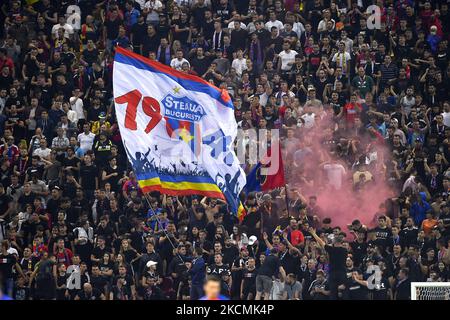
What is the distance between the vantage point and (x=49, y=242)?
20.6 metres

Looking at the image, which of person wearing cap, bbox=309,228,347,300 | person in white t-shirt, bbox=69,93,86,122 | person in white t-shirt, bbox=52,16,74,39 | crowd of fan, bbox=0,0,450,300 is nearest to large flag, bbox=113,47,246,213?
crowd of fan, bbox=0,0,450,300

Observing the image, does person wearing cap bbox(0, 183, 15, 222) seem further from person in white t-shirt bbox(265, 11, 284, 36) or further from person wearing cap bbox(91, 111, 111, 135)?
person in white t-shirt bbox(265, 11, 284, 36)

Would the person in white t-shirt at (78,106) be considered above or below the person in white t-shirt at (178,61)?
below

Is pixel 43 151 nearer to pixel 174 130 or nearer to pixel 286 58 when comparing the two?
pixel 286 58

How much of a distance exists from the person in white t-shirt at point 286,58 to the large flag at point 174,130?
22.7 feet

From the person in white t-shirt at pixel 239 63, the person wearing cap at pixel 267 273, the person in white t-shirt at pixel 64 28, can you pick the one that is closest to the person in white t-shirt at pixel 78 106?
the person in white t-shirt at pixel 64 28

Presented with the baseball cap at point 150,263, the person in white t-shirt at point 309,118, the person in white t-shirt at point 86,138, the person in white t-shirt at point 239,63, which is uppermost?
the person in white t-shirt at point 239,63

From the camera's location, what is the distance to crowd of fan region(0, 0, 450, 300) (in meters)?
19.1

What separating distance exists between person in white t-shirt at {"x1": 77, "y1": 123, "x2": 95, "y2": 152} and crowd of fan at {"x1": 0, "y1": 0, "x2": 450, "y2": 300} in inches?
1.7

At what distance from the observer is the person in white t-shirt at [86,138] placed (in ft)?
75.4

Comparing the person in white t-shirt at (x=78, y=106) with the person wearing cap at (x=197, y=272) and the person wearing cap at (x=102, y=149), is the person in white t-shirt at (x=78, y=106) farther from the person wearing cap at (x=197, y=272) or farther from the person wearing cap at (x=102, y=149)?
the person wearing cap at (x=197, y=272)

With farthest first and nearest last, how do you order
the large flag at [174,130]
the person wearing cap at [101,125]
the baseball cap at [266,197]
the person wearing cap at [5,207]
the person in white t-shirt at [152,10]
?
the person in white t-shirt at [152,10]
the person wearing cap at [101,125]
the person wearing cap at [5,207]
the baseball cap at [266,197]
the large flag at [174,130]

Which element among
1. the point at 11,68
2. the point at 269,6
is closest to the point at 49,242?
the point at 11,68
